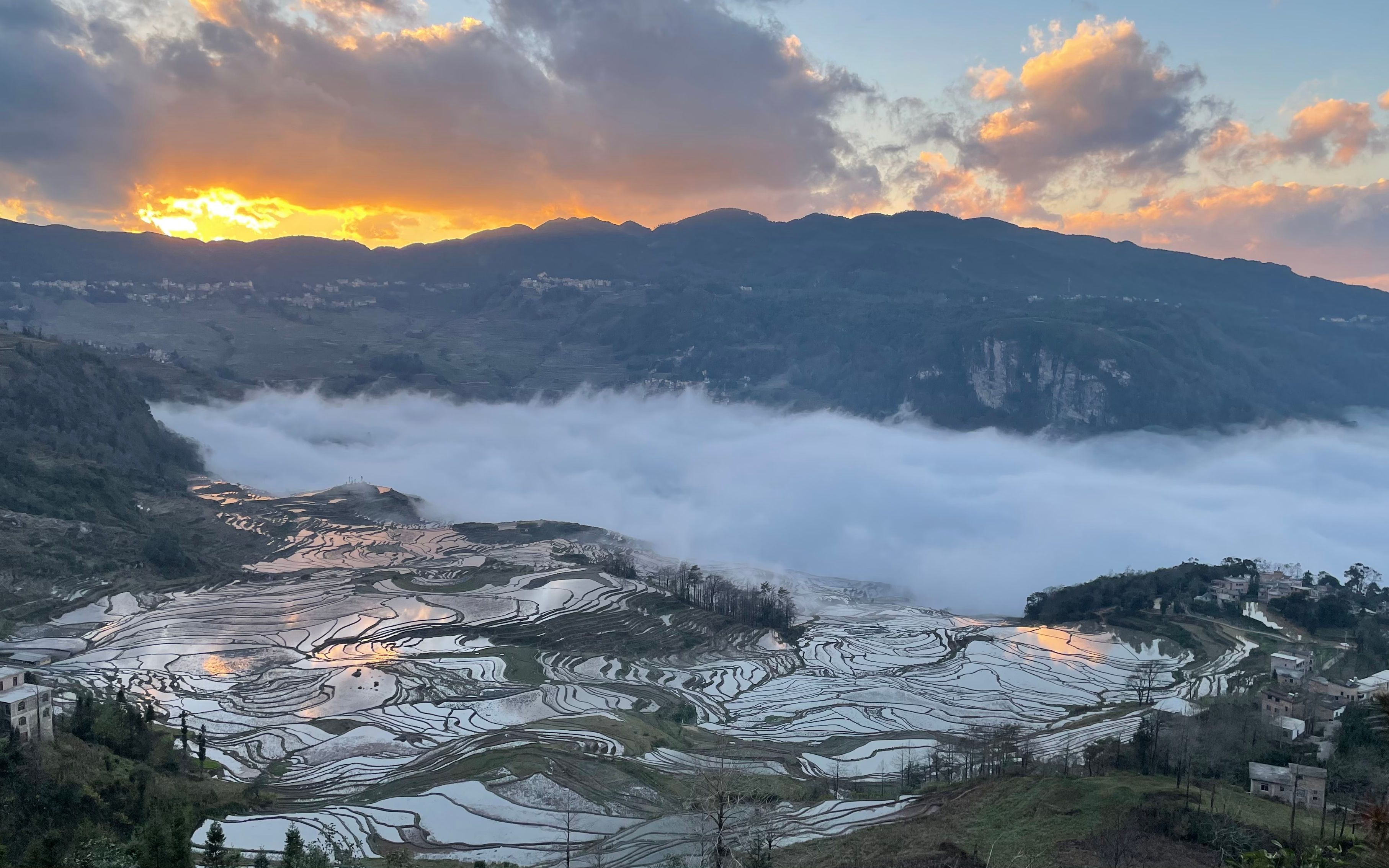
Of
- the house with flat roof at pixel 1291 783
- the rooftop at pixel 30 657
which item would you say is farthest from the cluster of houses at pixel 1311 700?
the rooftop at pixel 30 657

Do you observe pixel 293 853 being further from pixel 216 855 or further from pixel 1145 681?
pixel 1145 681

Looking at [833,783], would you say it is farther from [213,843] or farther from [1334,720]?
[213,843]

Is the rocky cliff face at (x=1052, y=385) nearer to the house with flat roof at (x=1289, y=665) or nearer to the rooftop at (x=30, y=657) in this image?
the house with flat roof at (x=1289, y=665)

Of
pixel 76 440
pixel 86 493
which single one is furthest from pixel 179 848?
pixel 76 440

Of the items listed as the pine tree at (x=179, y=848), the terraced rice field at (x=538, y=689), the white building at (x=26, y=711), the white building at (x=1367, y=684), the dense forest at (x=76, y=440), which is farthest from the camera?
the dense forest at (x=76, y=440)

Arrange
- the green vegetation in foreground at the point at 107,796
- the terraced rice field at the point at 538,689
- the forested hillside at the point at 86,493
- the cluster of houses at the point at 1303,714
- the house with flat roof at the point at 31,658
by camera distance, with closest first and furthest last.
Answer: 1. the green vegetation in foreground at the point at 107,796
2. the cluster of houses at the point at 1303,714
3. the terraced rice field at the point at 538,689
4. the house with flat roof at the point at 31,658
5. the forested hillside at the point at 86,493

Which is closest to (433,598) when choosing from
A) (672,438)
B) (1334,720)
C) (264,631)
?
(264,631)
